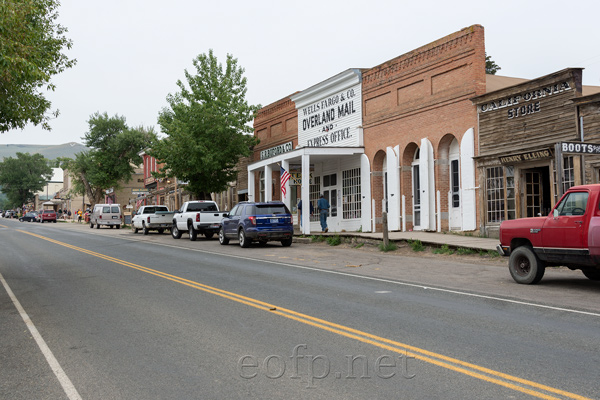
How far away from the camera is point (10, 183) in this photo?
129875 millimetres

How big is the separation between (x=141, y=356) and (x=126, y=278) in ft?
23.1

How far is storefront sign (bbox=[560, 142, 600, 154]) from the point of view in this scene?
44.1 feet

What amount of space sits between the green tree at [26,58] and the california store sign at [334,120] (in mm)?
14617

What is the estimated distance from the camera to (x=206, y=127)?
3200 centimetres

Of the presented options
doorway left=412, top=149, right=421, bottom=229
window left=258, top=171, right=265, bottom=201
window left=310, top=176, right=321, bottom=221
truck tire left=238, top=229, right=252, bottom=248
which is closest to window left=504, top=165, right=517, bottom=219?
doorway left=412, top=149, right=421, bottom=229

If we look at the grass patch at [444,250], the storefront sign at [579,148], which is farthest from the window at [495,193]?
the storefront sign at [579,148]

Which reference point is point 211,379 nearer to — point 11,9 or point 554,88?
point 11,9

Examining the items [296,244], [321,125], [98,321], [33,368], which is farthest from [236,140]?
[33,368]

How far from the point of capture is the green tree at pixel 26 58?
10109mm

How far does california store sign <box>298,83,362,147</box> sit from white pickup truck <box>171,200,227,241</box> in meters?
6.74

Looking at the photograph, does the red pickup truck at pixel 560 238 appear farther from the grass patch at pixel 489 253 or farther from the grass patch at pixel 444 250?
the grass patch at pixel 444 250

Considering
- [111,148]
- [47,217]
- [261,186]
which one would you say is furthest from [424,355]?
[47,217]

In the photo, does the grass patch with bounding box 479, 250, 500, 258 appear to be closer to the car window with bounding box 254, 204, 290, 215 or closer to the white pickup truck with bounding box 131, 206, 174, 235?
the car window with bounding box 254, 204, 290, 215

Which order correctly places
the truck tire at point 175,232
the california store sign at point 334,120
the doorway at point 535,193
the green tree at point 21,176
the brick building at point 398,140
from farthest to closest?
the green tree at point 21,176 < the truck tire at point 175,232 < the california store sign at point 334,120 < the brick building at point 398,140 < the doorway at point 535,193
